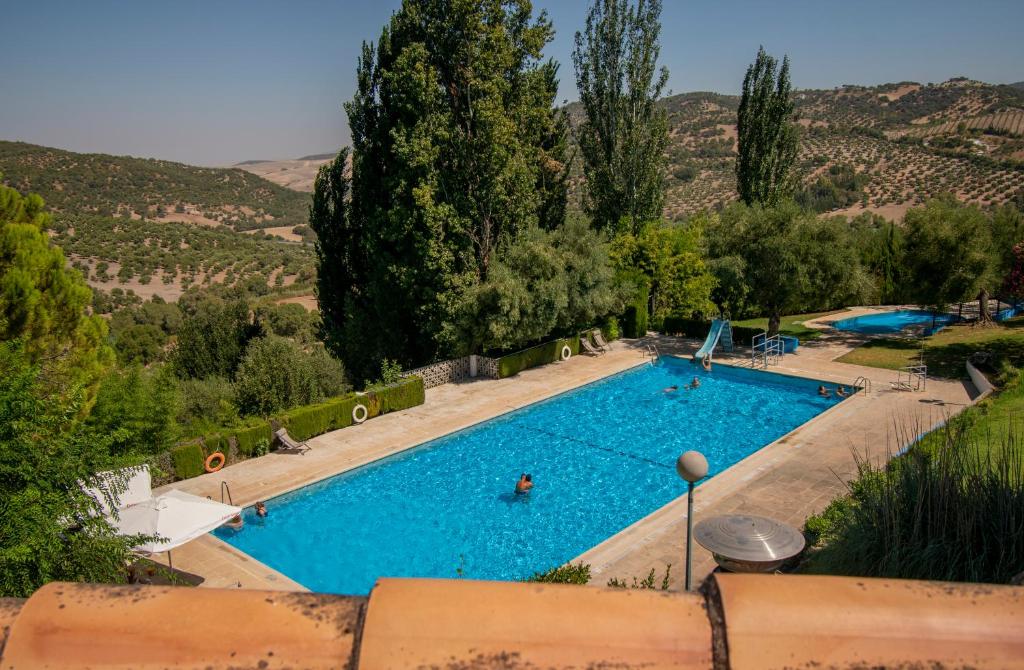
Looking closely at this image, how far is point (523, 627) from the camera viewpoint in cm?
127

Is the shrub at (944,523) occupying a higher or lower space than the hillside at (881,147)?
lower

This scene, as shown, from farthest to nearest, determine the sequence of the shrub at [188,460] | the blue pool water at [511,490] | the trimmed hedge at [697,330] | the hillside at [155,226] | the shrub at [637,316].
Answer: the hillside at [155,226] < the shrub at [637,316] < the trimmed hedge at [697,330] < the shrub at [188,460] < the blue pool water at [511,490]

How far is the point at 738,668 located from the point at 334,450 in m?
17.2

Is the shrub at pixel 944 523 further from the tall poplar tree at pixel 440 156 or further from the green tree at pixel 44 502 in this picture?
the tall poplar tree at pixel 440 156

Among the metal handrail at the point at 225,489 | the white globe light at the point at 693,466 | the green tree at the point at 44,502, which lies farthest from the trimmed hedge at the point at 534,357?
the green tree at the point at 44,502

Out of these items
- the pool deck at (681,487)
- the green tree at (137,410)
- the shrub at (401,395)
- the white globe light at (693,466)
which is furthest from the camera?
the shrub at (401,395)

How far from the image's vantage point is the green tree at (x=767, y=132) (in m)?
30.3

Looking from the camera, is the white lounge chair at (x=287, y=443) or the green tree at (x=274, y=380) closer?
the white lounge chair at (x=287, y=443)

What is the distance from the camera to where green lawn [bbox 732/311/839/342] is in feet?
95.8

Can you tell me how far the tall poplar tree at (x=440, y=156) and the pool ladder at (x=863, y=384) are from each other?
12.4 meters

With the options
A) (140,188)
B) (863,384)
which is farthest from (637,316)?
(140,188)

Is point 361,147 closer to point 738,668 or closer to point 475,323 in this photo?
point 475,323

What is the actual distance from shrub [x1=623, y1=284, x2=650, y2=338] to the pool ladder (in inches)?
386

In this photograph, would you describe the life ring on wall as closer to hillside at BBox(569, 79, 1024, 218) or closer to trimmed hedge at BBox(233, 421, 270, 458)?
trimmed hedge at BBox(233, 421, 270, 458)
